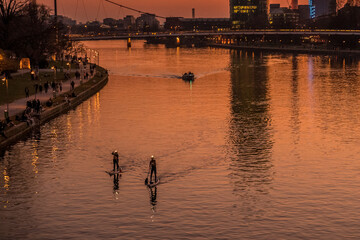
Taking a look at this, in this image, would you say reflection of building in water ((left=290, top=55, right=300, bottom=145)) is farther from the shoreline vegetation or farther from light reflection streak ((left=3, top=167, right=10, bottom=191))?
the shoreline vegetation

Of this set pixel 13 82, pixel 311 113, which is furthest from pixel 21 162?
pixel 13 82

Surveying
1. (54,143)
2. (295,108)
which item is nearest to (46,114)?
(54,143)

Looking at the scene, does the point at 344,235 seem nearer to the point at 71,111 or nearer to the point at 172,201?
the point at 172,201

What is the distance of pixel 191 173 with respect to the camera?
36844 millimetres

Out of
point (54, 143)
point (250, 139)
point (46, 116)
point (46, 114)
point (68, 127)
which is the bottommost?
point (250, 139)

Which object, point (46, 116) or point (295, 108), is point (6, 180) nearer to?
point (46, 116)

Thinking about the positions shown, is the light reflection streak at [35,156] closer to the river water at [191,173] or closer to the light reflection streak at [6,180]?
the river water at [191,173]

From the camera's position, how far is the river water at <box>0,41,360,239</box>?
1086 inches

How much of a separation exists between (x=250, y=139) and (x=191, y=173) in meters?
12.3

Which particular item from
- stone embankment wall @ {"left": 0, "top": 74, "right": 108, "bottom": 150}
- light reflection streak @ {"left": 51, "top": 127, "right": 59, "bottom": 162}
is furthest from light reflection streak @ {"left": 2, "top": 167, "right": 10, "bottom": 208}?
stone embankment wall @ {"left": 0, "top": 74, "right": 108, "bottom": 150}

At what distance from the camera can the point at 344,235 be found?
2627 centimetres

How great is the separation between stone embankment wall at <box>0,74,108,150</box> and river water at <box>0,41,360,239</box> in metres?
1.04

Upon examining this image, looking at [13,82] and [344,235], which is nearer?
[344,235]

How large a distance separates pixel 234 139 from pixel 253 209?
18.4 metres
